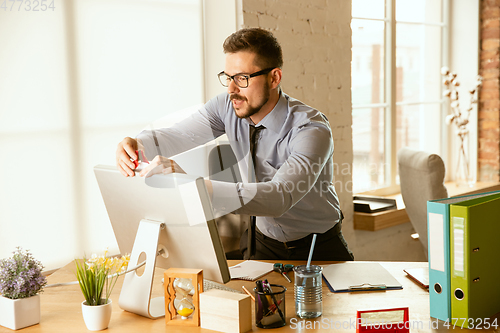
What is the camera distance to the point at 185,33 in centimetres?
262

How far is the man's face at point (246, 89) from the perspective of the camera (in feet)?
6.09

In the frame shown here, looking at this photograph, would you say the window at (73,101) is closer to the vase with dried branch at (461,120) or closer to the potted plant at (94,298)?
the potted plant at (94,298)

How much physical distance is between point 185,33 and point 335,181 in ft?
4.15

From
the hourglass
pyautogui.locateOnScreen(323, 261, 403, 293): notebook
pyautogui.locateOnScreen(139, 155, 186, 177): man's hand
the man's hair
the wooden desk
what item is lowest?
the wooden desk

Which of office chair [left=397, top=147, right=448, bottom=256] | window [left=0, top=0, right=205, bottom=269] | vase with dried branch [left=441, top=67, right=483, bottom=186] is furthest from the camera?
vase with dried branch [left=441, top=67, right=483, bottom=186]

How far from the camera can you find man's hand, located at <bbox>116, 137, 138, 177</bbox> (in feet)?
4.29

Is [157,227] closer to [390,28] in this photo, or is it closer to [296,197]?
[296,197]

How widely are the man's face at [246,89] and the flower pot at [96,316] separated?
989 millimetres

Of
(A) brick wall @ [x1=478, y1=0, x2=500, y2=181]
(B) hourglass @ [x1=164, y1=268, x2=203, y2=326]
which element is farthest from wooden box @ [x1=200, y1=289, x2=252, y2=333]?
(A) brick wall @ [x1=478, y1=0, x2=500, y2=181]

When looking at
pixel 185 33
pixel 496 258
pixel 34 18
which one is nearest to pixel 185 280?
pixel 496 258

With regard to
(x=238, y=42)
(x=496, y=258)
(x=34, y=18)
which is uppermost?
(x=34, y=18)

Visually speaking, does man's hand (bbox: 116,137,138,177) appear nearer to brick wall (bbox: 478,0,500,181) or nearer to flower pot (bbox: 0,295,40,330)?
flower pot (bbox: 0,295,40,330)

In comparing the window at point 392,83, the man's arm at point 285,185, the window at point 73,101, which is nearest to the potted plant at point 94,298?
the man's arm at point 285,185

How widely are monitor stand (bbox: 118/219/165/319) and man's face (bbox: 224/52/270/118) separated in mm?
795
